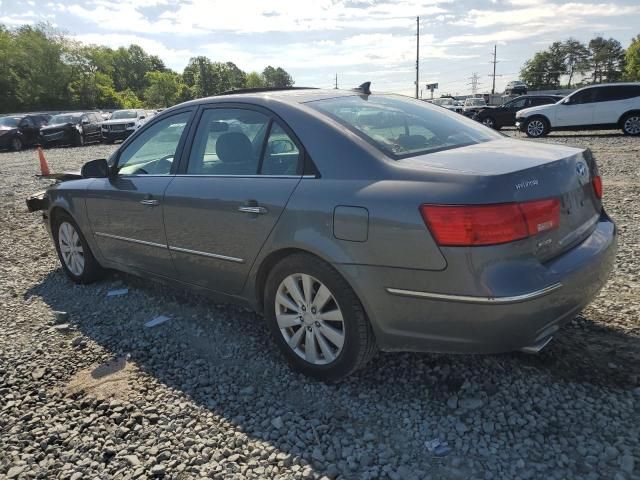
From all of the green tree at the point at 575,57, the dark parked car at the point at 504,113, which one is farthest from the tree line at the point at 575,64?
the dark parked car at the point at 504,113

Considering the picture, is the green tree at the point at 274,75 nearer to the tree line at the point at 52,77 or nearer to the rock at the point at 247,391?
the tree line at the point at 52,77

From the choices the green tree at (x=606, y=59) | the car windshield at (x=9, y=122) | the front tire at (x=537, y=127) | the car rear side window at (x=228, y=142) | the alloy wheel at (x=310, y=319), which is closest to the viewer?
the alloy wheel at (x=310, y=319)

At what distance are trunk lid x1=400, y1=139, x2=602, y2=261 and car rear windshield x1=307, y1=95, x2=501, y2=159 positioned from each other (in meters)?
0.15

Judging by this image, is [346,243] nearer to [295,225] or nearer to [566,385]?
[295,225]

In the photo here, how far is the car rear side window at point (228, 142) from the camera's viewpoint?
10.8 feet

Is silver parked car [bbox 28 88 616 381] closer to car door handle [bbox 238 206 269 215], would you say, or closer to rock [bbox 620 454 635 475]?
car door handle [bbox 238 206 269 215]

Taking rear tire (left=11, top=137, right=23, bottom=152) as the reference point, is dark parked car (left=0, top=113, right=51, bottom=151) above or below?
above

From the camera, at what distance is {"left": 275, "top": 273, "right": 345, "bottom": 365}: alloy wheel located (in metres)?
2.88

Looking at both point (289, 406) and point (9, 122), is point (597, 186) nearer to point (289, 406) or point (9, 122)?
point (289, 406)

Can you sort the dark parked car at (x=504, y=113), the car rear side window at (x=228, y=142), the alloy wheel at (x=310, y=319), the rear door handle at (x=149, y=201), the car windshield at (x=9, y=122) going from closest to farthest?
1. the alloy wheel at (x=310, y=319)
2. the car rear side window at (x=228, y=142)
3. the rear door handle at (x=149, y=201)
4. the dark parked car at (x=504, y=113)
5. the car windshield at (x=9, y=122)

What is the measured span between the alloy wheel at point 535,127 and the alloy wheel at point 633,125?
255cm

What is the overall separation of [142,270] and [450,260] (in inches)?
108

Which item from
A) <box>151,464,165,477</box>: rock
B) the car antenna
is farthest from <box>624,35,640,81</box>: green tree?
<box>151,464,165,477</box>: rock

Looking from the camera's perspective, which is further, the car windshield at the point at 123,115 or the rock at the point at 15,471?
the car windshield at the point at 123,115
